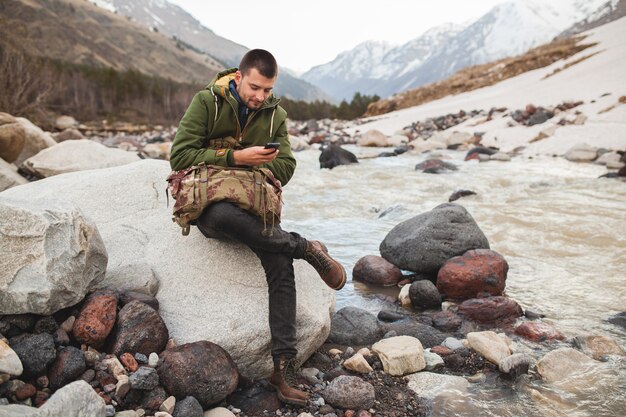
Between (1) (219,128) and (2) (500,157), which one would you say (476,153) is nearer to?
(2) (500,157)

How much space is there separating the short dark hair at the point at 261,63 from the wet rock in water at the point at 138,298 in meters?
1.72

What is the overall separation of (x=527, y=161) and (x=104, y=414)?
1506 centimetres

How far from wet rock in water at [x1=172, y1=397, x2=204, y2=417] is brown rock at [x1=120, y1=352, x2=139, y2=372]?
1.14 feet

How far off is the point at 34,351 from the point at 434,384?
2.48 meters

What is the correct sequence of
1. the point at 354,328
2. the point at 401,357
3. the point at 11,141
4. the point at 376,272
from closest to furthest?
the point at 401,357 → the point at 354,328 → the point at 376,272 → the point at 11,141

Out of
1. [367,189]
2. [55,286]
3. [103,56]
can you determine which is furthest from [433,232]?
[103,56]

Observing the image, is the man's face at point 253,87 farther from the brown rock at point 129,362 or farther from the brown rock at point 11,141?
the brown rock at point 11,141

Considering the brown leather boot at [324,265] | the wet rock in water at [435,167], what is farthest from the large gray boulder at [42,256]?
the wet rock in water at [435,167]

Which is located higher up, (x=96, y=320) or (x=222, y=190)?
(x=222, y=190)

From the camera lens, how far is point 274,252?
3275 millimetres

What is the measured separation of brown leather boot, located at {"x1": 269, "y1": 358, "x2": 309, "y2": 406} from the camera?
2875mm

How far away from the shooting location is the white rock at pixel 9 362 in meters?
2.32

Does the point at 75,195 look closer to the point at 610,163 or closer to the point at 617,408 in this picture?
the point at 617,408

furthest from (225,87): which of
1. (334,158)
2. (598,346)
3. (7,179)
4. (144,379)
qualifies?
(334,158)
